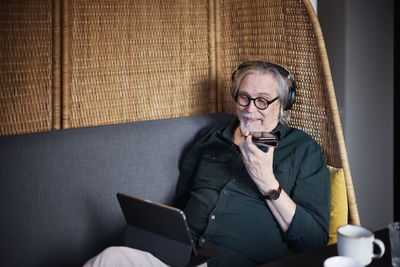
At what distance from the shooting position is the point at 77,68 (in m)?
1.93

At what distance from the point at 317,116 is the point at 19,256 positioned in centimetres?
124

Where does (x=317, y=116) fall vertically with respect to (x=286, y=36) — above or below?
below

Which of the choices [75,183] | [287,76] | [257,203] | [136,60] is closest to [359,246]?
[257,203]

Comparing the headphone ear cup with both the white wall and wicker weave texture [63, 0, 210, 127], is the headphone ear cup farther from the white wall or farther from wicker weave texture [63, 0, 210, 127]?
the white wall

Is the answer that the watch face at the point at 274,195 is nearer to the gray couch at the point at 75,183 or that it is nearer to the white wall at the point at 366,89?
the gray couch at the point at 75,183

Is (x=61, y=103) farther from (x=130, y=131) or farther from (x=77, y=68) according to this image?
(x=130, y=131)

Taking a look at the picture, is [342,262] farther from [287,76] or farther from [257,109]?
[287,76]

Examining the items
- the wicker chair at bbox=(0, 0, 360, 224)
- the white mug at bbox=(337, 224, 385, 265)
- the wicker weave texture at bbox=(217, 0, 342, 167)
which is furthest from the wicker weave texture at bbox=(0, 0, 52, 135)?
the white mug at bbox=(337, 224, 385, 265)

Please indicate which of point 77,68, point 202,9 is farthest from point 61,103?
point 202,9

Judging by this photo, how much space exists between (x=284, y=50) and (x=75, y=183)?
104cm

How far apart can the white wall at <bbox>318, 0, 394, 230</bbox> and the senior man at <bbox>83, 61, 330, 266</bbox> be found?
0.93 meters

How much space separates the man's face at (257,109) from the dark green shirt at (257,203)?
0.06 m

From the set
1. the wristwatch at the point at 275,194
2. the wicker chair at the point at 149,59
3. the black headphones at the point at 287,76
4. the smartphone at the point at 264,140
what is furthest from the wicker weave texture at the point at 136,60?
the wristwatch at the point at 275,194

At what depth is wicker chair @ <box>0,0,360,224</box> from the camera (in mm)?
1800
